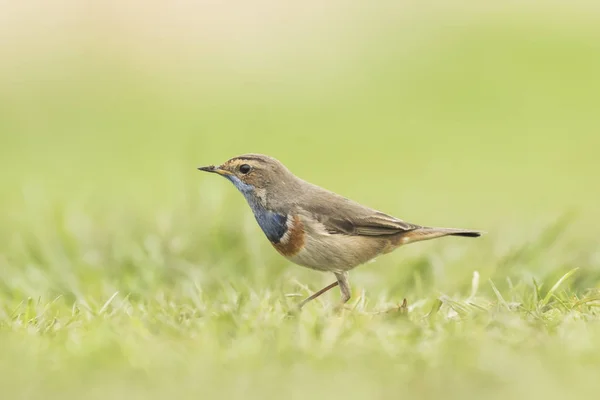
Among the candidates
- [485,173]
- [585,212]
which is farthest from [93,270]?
[485,173]

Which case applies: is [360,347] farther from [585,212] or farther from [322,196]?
[585,212]

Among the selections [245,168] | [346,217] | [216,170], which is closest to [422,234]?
[346,217]

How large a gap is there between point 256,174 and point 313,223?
1.58 ft

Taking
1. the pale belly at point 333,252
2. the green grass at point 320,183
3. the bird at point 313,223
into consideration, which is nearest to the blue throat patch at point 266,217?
the bird at point 313,223

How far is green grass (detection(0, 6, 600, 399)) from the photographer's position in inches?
173

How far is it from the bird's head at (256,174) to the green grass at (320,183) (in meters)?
0.59

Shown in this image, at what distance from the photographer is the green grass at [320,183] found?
441 cm

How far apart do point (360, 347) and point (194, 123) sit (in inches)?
416

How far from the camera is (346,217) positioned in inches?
251

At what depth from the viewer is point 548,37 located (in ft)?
57.2

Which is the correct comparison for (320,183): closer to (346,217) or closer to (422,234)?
(422,234)

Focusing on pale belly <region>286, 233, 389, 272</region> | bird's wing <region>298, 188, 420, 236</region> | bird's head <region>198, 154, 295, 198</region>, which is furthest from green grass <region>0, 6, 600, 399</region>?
bird's head <region>198, 154, 295, 198</region>

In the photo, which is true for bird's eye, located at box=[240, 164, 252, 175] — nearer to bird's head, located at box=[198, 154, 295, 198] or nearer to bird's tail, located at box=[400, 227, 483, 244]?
bird's head, located at box=[198, 154, 295, 198]

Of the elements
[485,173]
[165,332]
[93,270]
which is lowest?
[485,173]
